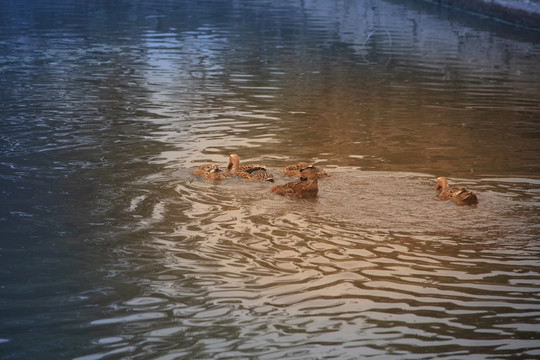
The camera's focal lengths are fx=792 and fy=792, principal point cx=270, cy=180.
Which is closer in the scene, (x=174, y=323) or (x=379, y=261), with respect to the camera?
(x=174, y=323)

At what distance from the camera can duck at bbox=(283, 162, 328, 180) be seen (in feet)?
32.1

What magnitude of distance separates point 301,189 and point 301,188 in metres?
0.02

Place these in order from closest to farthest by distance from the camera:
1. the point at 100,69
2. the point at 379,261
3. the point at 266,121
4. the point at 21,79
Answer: the point at 379,261 → the point at 266,121 → the point at 21,79 → the point at 100,69

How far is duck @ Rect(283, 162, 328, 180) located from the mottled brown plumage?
0.74 ft

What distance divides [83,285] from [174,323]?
3.85 ft

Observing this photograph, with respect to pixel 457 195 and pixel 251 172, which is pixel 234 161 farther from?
pixel 457 195

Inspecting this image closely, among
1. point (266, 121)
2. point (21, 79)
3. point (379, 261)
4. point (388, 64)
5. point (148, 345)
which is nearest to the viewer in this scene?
point (148, 345)

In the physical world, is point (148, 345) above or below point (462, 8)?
below

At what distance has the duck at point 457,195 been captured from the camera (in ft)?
30.0

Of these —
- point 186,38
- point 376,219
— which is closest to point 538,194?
point 376,219

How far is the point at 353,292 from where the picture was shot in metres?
6.98

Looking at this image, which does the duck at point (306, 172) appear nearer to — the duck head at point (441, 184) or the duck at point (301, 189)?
the duck at point (301, 189)

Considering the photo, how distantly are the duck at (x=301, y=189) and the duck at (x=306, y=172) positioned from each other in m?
0.22

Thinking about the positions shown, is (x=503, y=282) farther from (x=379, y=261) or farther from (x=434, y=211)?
(x=434, y=211)
